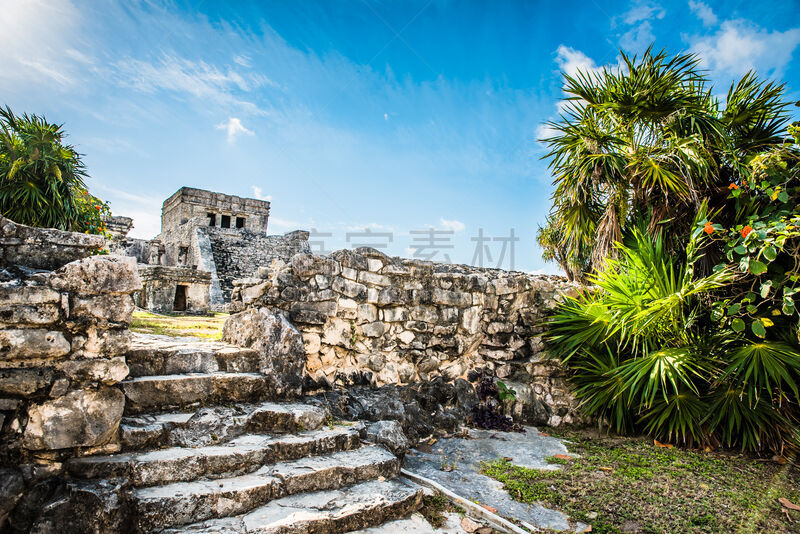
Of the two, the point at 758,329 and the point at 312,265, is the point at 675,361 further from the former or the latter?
the point at 312,265

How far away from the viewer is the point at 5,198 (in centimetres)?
652

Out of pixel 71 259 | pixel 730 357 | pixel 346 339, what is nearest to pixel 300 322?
pixel 346 339

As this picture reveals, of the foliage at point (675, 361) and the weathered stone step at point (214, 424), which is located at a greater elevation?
the foliage at point (675, 361)

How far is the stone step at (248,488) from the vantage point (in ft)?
6.72

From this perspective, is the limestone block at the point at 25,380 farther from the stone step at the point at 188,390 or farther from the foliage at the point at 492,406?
the foliage at the point at 492,406

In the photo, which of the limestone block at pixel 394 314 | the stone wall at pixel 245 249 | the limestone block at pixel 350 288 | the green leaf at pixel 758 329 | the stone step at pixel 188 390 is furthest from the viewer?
the stone wall at pixel 245 249

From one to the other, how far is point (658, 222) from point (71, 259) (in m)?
5.34

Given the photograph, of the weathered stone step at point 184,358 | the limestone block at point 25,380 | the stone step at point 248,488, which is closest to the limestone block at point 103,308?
the limestone block at point 25,380

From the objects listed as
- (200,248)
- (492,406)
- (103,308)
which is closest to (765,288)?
(492,406)

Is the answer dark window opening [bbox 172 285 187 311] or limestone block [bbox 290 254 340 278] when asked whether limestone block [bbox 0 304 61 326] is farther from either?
dark window opening [bbox 172 285 187 311]

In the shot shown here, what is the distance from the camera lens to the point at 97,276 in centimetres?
236

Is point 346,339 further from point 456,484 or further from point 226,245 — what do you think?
point 226,245

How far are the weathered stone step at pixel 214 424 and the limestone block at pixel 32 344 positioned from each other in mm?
542

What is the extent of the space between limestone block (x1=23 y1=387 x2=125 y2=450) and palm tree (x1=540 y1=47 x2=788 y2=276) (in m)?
4.69
